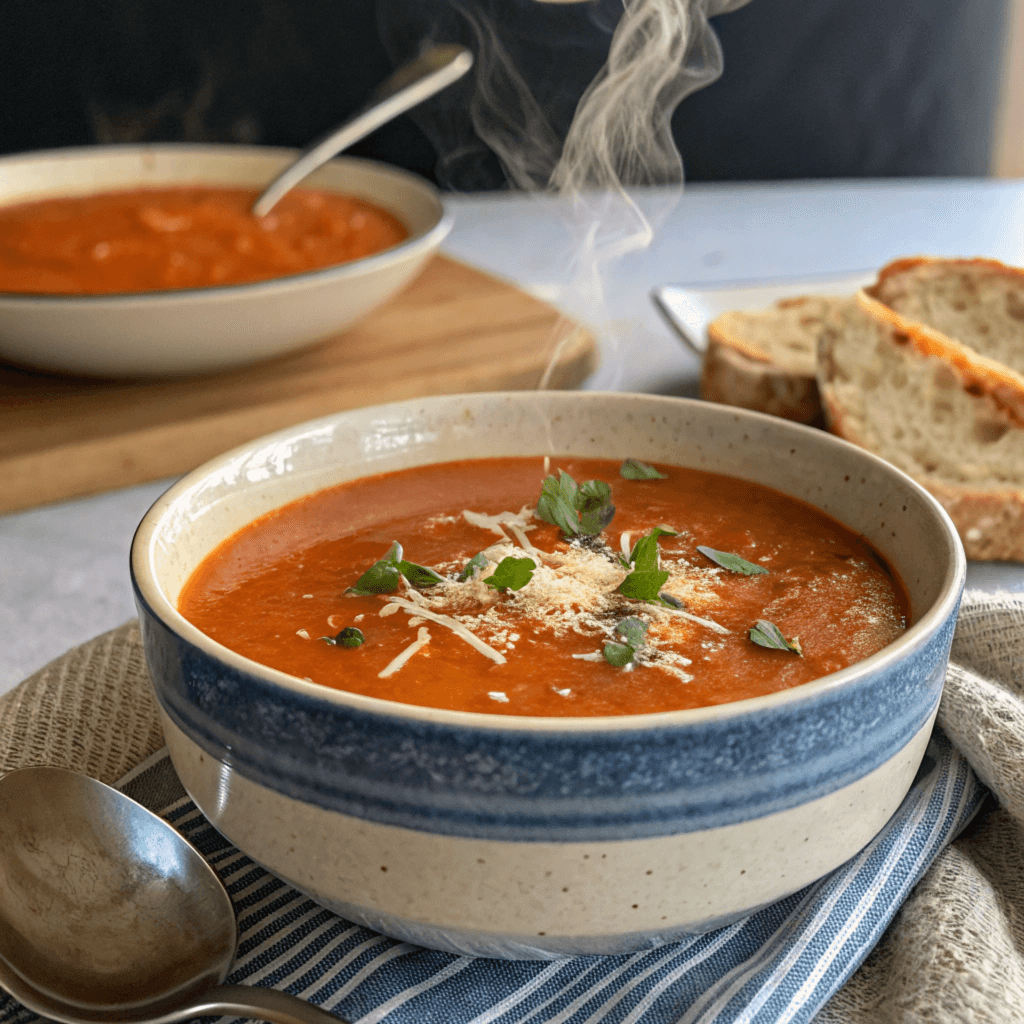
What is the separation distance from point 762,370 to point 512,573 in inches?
50.1

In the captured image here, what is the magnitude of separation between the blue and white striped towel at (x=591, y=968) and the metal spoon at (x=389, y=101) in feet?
7.00

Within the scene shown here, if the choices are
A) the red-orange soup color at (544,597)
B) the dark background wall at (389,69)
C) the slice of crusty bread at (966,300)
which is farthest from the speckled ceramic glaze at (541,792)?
the dark background wall at (389,69)

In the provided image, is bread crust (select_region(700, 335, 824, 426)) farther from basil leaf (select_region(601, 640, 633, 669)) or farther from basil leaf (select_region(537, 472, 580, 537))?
basil leaf (select_region(601, 640, 633, 669))

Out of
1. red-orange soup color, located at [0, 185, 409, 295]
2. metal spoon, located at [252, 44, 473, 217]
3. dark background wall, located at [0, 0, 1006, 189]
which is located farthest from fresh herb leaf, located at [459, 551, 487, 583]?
dark background wall, located at [0, 0, 1006, 189]

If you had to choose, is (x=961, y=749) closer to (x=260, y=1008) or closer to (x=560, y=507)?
(x=560, y=507)

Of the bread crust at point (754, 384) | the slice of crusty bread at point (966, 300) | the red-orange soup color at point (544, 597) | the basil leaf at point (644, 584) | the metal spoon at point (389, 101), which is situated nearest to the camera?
the red-orange soup color at point (544, 597)

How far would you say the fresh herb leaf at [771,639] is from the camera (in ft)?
3.83

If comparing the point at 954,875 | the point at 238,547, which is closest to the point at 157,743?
the point at 238,547

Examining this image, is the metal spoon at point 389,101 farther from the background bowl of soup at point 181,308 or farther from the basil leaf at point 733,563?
the basil leaf at point 733,563

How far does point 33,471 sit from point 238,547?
906 mm

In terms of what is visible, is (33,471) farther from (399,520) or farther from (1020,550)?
(1020,550)

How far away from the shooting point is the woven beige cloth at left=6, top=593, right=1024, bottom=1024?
1.09 m

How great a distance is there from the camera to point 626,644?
1.16 meters

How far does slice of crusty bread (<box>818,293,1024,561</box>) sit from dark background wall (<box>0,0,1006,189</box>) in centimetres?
131
